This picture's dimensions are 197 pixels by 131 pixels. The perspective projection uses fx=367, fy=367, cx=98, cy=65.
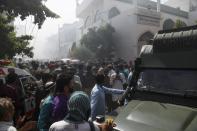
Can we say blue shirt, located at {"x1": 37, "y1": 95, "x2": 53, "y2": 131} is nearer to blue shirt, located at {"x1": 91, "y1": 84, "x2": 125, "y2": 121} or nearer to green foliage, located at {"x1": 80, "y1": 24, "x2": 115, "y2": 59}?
blue shirt, located at {"x1": 91, "y1": 84, "x2": 125, "y2": 121}

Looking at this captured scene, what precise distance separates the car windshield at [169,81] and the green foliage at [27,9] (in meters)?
8.15

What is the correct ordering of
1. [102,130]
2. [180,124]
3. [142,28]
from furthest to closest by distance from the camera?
1. [142,28]
2. [180,124]
3. [102,130]

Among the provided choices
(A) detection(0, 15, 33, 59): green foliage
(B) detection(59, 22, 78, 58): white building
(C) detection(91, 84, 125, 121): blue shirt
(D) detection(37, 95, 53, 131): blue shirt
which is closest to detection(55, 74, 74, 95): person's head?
(D) detection(37, 95, 53, 131): blue shirt

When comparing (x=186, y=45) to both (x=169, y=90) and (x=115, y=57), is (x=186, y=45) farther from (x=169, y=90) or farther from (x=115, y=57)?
(x=115, y=57)

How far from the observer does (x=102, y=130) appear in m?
3.83

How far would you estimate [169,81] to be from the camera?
521cm

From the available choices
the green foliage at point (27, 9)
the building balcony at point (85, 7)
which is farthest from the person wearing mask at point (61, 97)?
the building balcony at point (85, 7)

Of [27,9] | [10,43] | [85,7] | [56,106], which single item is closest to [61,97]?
[56,106]

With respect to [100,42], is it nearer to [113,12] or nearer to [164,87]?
[113,12]

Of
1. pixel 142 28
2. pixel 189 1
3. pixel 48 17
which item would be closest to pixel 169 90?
pixel 48 17

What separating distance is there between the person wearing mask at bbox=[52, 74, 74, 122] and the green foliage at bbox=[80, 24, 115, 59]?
39805 mm

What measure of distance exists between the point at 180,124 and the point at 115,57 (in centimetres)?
4466

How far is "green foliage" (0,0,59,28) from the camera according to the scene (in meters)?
12.6

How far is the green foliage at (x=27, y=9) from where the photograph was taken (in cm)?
1263
